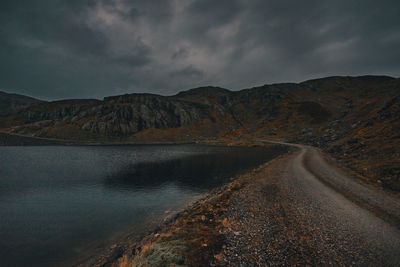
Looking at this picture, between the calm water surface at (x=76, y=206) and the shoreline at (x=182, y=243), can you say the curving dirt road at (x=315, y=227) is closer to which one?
the shoreline at (x=182, y=243)

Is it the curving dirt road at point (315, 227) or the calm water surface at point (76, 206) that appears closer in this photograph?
the curving dirt road at point (315, 227)

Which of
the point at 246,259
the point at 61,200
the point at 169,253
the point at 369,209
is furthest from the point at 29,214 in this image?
the point at 369,209

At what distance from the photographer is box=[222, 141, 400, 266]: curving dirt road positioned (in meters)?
11.4

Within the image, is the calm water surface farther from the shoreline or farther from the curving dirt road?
the curving dirt road

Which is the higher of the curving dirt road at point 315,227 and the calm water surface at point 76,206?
the curving dirt road at point 315,227

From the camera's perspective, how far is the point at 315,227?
15055 mm

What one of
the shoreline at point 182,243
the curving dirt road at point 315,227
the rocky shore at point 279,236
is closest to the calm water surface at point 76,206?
the shoreline at point 182,243

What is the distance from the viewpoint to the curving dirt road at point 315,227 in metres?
11.4

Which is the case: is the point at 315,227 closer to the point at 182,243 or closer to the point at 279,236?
the point at 279,236

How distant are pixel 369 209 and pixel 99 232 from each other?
98.9 feet

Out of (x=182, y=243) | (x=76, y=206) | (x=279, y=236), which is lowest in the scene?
(x=76, y=206)

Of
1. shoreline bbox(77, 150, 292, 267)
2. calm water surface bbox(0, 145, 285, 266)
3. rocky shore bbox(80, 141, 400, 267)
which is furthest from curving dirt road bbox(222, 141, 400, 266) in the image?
calm water surface bbox(0, 145, 285, 266)

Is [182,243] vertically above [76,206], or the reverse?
[182,243]

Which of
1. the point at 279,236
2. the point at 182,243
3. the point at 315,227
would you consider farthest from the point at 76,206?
the point at 315,227
